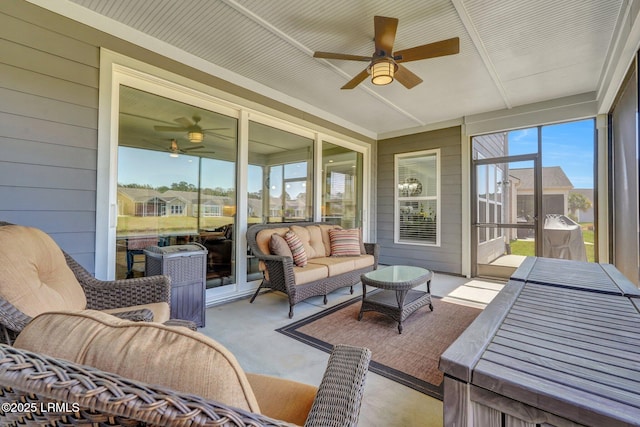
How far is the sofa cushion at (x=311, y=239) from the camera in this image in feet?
13.4

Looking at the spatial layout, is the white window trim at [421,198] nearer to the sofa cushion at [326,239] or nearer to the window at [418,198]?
the window at [418,198]

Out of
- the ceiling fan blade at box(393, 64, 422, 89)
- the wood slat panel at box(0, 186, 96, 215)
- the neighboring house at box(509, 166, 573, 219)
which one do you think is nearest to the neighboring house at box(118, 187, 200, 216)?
the wood slat panel at box(0, 186, 96, 215)

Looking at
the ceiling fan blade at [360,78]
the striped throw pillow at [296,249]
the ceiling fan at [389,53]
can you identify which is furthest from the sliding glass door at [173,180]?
the ceiling fan at [389,53]

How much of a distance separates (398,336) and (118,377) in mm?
2614

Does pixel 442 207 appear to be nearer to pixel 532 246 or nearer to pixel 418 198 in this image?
pixel 418 198

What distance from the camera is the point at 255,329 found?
285 cm

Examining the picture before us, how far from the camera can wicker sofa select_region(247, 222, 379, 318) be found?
3240 mm

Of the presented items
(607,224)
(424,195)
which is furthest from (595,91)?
(424,195)

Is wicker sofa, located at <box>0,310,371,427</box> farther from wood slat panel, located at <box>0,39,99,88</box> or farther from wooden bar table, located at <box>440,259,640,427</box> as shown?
wood slat panel, located at <box>0,39,99,88</box>

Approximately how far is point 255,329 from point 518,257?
4581mm

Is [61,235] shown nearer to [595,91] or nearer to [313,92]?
[313,92]

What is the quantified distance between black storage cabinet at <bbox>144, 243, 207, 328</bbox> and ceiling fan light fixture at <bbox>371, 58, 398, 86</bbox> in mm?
2495

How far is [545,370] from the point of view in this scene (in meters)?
0.88

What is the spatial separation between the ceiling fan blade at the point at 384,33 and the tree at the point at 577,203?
3.86 m
